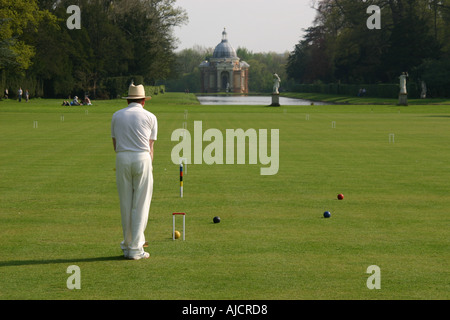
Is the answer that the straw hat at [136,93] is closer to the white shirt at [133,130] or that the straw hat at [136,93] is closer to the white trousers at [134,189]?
the white shirt at [133,130]

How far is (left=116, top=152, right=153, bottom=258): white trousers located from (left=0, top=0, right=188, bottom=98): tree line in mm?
64383

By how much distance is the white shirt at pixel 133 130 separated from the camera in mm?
9234

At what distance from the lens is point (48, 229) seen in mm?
11570

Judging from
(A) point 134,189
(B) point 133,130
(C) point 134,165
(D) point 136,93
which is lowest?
(A) point 134,189

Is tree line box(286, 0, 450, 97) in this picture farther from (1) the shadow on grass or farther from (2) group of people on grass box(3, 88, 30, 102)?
(1) the shadow on grass

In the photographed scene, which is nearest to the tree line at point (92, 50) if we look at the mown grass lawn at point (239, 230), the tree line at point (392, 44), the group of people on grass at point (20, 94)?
the group of people on grass at point (20, 94)

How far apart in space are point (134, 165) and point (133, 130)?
18.5 inches

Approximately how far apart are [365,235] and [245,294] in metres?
3.90

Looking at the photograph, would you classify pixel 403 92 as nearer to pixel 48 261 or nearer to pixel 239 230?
pixel 239 230

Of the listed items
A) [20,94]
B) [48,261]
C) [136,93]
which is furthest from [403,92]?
[48,261]

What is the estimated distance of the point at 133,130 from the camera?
9227 millimetres

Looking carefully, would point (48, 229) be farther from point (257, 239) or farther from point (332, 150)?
point (332, 150)

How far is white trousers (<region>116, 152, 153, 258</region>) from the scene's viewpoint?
9.24 meters

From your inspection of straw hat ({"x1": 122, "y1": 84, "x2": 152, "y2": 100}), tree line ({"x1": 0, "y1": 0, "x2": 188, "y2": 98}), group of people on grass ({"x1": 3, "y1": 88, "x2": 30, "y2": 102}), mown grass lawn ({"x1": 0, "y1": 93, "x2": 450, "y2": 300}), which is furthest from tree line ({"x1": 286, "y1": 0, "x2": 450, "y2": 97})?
straw hat ({"x1": 122, "y1": 84, "x2": 152, "y2": 100})
